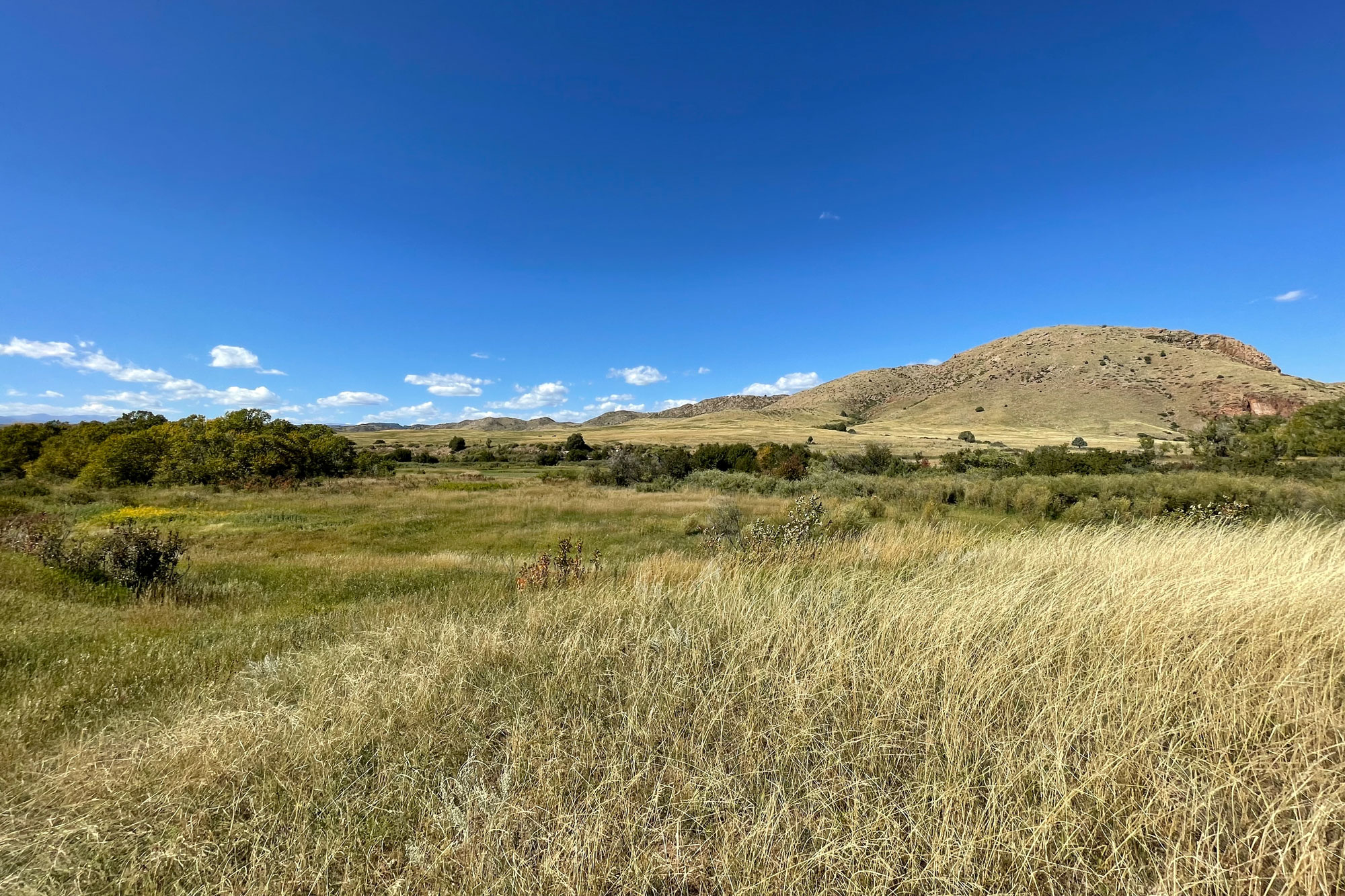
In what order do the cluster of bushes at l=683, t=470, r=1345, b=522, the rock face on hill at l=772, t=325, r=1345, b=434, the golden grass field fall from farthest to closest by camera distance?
1. the rock face on hill at l=772, t=325, r=1345, b=434
2. the cluster of bushes at l=683, t=470, r=1345, b=522
3. the golden grass field

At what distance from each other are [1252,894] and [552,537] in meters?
17.4

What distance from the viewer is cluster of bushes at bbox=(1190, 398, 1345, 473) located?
2173 centimetres

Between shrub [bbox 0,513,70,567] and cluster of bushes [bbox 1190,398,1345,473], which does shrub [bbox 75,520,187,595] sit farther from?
cluster of bushes [bbox 1190,398,1345,473]

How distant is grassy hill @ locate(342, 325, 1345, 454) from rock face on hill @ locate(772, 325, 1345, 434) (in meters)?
0.29

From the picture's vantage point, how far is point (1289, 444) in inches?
920

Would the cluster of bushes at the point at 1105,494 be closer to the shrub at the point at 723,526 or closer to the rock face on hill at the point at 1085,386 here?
the shrub at the point at 723,526

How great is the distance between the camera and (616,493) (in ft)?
102

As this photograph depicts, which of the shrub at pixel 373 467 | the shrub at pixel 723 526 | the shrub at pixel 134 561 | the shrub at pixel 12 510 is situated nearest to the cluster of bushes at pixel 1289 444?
the shrub at pixel 723 526

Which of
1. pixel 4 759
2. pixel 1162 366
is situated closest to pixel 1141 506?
pixel 4 759

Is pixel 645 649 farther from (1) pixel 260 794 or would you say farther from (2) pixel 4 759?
(2) pixel 4 759

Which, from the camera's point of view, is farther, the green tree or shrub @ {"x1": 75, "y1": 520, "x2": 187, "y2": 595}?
the green tree

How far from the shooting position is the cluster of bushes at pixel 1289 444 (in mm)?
21734

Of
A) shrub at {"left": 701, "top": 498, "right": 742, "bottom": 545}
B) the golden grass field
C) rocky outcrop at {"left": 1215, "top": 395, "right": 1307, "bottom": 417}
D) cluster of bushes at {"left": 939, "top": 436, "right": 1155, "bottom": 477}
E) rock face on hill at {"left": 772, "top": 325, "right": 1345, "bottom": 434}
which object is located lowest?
shrub at {"left": 701, "top": 498, "right": 742, "bottom": 545}

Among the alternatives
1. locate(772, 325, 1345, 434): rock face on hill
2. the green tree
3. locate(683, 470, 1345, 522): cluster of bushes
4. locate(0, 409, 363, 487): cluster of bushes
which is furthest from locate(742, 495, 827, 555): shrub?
→ locate(772, 325, 1345, 434): rock face on hill
